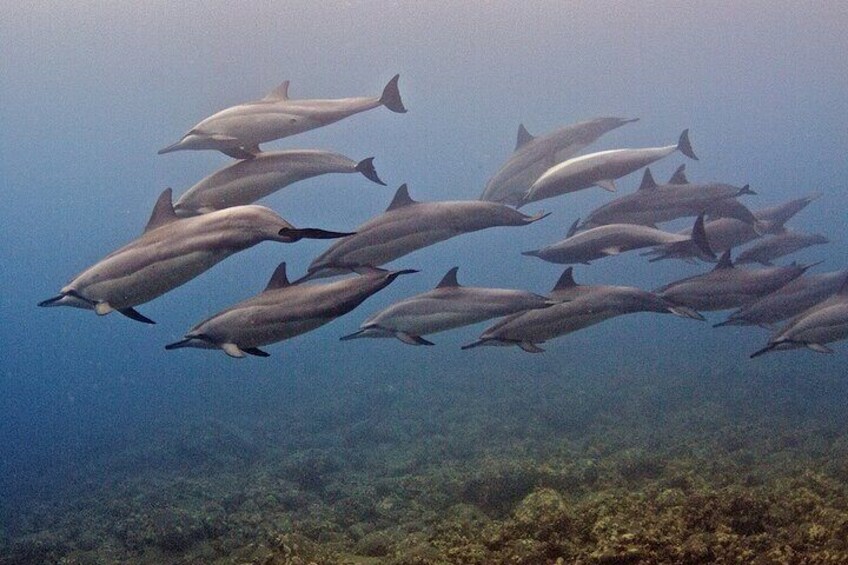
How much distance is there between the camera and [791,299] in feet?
25.1

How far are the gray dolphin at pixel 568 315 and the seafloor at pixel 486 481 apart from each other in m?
1.70

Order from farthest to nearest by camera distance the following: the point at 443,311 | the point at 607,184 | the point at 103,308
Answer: the point at 607,184, the point at 443,311, the point at 103,308

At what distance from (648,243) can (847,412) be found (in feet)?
44.0

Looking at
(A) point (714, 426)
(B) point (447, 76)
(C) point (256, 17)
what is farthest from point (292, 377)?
(B) point (447, 76)

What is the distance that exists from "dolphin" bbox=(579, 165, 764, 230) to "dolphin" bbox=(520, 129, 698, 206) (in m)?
0.36

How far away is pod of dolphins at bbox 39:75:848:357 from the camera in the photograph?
4.88m

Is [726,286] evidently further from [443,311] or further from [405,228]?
[405,228]

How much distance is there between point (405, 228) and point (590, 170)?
2.77 meters

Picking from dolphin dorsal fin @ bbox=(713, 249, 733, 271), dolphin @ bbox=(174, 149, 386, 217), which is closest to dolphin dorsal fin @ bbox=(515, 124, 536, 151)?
dolphin dorsal fin @ bbox=(713, 249, 733, 271)

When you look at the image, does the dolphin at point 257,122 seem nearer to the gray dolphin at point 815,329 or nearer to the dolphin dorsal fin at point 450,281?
the dolphin dorsal fin at point 450,281

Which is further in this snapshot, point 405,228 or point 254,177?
point 405,228

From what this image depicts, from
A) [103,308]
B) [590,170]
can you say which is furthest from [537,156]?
[103,308]

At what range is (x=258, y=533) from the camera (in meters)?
8.67

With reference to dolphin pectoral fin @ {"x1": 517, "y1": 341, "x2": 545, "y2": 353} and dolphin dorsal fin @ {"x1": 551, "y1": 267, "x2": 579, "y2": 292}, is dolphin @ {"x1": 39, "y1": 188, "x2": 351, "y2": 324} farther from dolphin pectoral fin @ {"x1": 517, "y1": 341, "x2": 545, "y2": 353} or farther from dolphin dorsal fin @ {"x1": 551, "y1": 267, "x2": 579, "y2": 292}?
dolphin dorsal fin @ {"x1": 551, "y1": 267, "x2": 579, "y2": 292}
